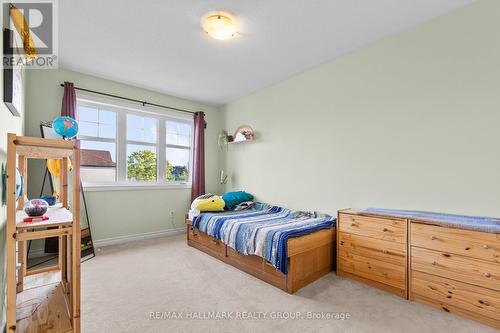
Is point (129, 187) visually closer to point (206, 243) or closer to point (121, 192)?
point (121, 192)

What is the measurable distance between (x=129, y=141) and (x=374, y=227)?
3653 millimetres

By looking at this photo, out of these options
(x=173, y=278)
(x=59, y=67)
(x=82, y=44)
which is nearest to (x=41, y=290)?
(x=173, y=278)

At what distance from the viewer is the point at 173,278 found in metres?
2.42

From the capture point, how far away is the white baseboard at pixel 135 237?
137 inches

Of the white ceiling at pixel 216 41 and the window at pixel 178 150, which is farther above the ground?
the white ceiling at pixel 216 41

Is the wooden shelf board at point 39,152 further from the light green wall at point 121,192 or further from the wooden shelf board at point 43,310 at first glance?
the light green wall at point 121,192

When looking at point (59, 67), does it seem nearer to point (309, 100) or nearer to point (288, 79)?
point (288, 79)

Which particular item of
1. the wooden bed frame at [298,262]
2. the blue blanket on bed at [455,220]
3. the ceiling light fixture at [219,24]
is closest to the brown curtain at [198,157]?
the wooden bed frame at [298,262]

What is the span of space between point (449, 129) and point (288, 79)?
2117mm

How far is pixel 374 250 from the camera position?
221 centimetres

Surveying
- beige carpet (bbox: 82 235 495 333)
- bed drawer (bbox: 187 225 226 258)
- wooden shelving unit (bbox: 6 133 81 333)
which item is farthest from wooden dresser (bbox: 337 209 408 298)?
wooden shelving unit (bbox: 6 133 81 333)

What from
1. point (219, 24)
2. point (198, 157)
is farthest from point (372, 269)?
point (198, 157)

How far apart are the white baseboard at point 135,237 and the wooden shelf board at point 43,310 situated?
1.34 meters

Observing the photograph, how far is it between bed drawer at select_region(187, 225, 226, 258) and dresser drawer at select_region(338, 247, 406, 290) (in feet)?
4.53
